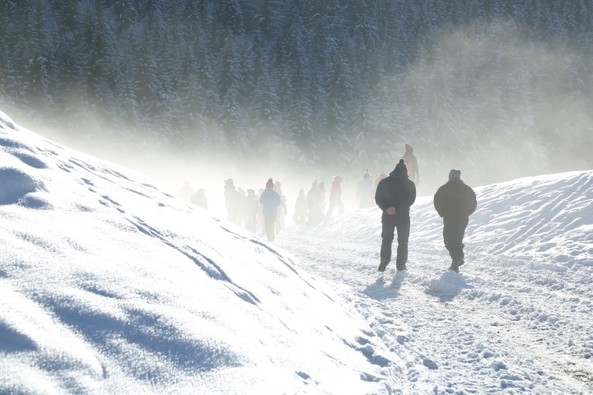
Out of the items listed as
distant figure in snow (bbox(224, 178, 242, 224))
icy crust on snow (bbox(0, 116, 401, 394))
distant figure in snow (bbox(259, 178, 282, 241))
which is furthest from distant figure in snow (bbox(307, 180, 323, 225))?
icy crust on snow (bbox(0, 116, 401, 394))

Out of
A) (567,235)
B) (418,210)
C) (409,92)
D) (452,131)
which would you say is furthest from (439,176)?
(567,235)

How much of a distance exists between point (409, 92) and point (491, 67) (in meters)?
14.7

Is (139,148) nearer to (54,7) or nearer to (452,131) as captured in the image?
(54,7)

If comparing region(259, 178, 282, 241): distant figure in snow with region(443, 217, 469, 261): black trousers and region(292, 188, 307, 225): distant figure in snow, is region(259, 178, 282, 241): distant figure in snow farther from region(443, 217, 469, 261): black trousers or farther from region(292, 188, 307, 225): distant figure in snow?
region(443, 217, 469, 261): black trousers

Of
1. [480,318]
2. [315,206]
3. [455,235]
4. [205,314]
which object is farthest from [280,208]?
[205,314]

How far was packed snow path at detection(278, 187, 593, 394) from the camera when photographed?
141 inches

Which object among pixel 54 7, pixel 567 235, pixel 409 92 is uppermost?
pixel 54 7

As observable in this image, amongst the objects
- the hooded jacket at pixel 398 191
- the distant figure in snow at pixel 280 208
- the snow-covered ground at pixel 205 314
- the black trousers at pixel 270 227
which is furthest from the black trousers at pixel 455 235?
the distant figure in snow at pixel 280 208

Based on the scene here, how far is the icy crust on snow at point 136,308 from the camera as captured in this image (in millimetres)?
2156

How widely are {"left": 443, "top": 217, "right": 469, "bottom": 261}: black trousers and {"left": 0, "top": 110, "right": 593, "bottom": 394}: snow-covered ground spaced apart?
1210mm

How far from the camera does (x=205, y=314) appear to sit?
2918mm

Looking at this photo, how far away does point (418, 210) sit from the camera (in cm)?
1549

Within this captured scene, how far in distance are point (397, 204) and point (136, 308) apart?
6.09 meters

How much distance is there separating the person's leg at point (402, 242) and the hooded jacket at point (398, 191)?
136mm
